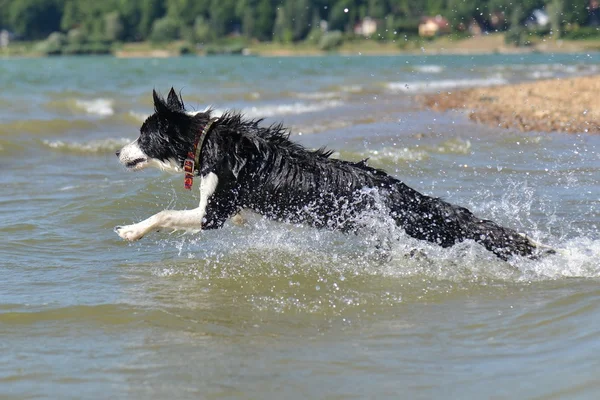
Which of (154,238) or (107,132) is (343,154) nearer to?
(154,238)

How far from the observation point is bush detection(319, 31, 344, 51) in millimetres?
91812

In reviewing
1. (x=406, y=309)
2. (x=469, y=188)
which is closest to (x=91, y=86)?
(x=469, y=188)

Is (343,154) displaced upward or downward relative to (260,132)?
downward

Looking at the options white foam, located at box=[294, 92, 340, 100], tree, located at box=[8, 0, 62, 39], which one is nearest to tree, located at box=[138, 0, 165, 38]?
tree, located at box=[8, 0, 62, 39]

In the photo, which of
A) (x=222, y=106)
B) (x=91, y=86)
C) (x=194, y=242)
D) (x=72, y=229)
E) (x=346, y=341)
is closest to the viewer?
(x=346, y=341)

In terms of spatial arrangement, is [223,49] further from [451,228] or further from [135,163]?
[451,228]

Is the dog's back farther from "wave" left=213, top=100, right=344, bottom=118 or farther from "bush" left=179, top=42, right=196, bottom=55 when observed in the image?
"bush" left=179, top=42, right=196, bottom=55

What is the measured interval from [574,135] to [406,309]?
825cm

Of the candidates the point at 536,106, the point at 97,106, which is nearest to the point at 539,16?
the point at 536,106

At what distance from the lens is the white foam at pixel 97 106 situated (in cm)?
2044

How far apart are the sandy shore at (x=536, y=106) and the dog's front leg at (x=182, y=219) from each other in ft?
26.8

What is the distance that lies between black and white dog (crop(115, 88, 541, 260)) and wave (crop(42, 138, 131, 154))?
727 centimetres

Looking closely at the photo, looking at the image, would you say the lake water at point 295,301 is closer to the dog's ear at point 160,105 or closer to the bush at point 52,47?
the dog's ear at point 160,105

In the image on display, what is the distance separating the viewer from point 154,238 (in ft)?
24.0
